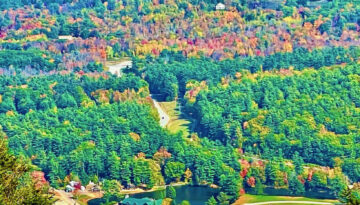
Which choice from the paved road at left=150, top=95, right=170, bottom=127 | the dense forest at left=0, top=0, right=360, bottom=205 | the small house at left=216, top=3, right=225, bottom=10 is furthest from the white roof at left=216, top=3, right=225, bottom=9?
the paved road at left=150, top=95, right=170, bottom=127

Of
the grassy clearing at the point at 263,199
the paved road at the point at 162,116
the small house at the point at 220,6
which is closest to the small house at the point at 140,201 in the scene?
the grassy clearing at the point at 263,199

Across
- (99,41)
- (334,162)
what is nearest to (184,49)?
(99,41)

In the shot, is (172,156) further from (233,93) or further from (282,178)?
(233,93)

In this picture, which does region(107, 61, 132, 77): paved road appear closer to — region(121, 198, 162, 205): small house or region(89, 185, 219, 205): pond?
region(89, 185, 219, 205): pond

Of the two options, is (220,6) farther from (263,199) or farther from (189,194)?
(263,199)

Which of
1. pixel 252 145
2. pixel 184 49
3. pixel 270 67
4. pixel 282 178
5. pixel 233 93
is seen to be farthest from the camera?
pixel 184 49

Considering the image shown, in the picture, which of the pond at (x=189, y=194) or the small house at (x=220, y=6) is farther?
the small house at (x=220, y=6)

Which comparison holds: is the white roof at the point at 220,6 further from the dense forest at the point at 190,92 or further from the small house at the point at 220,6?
the dense forest at the point at 190,92
